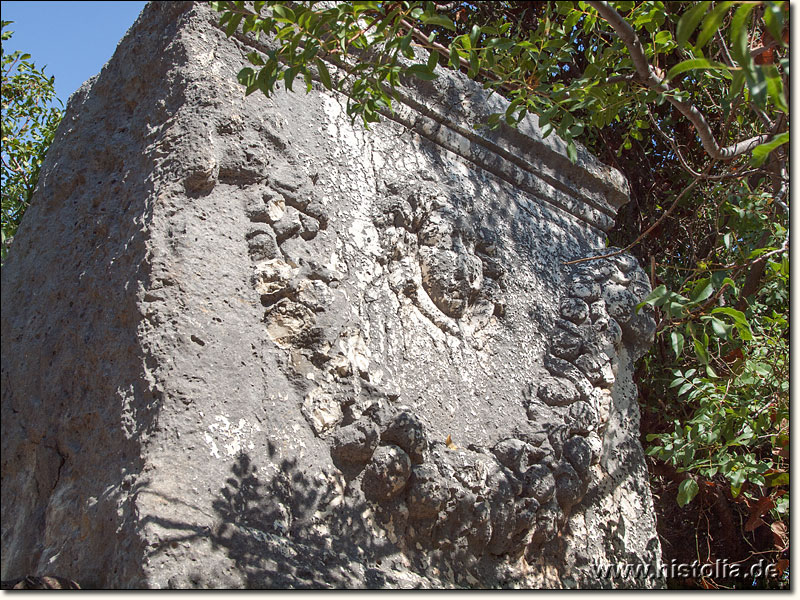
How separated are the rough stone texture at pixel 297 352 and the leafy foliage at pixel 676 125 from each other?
192 mm

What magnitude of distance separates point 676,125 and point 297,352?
2.74 metres

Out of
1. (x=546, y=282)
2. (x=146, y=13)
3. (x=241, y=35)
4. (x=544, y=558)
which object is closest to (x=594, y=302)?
(x=546, y=282)

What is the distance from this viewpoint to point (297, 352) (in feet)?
6.28

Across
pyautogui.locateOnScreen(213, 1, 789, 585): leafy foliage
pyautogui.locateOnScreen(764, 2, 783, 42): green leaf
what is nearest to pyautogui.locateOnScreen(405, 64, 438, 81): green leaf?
pyautogui.locateOnScreen(213, 1, 789, 585): leafy foliage

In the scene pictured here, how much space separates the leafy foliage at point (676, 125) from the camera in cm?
183

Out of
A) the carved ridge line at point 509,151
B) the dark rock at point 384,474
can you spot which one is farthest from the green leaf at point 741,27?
the carved ridge line at point 509,151

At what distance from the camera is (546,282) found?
2.53 metres

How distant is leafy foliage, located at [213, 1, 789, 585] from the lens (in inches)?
72.0

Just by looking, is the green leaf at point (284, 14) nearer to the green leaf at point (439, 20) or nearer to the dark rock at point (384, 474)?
the green leaf at point (439, 20)

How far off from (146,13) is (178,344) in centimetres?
109

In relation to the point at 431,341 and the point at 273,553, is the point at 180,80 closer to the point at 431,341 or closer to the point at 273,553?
the point at 431,341

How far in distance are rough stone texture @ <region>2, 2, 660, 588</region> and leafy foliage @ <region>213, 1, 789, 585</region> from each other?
0.63 ft

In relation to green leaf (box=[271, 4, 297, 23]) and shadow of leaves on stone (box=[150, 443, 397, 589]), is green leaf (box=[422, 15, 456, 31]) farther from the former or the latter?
shadow of leaves on stone (box=[150, 443, 397, 589])

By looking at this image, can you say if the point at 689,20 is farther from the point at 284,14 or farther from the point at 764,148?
the point at 284,14
